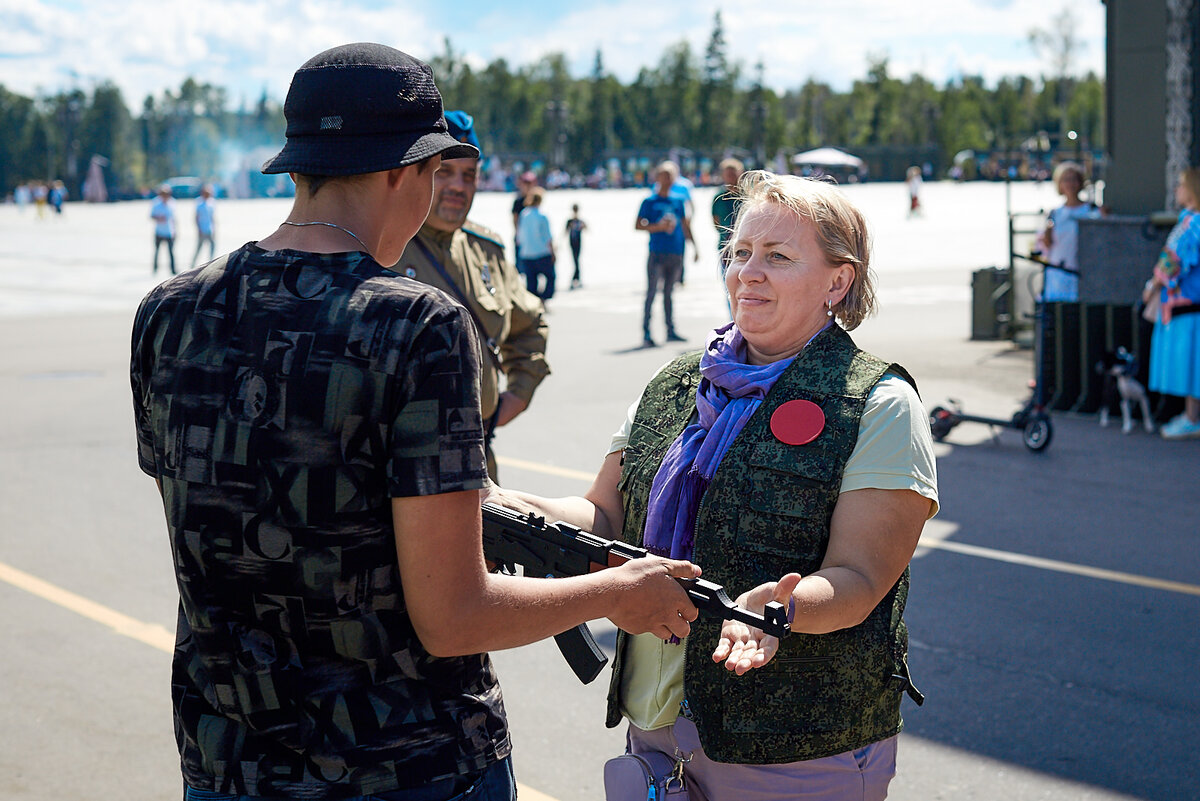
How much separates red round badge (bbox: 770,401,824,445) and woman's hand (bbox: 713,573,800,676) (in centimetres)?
31

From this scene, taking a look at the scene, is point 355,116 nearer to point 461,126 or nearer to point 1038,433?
point 461,126

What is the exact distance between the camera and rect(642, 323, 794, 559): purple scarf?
8.18 feet

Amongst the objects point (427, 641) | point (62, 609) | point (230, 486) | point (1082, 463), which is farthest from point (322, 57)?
point (1082, 463)

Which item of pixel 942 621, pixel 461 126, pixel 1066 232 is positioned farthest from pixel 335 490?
pixel 1066 232

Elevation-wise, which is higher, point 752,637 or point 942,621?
point 752,637

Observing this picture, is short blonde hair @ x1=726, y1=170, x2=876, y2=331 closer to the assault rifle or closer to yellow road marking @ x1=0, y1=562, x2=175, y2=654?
the assault rifle

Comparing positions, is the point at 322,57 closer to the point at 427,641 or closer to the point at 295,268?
the point at 295,268

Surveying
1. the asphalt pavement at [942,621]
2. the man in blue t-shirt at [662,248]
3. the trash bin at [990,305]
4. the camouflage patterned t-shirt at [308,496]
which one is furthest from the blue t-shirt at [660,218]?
the camouflage patterned t-shirt at [308,496]

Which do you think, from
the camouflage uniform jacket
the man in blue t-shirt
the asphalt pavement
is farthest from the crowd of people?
the man in blue t-shirt

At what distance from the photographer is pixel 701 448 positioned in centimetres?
251

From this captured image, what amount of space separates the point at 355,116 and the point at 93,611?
189 inches

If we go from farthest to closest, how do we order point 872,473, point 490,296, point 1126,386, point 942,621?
point 1126,386, point 942,621, point 490,296, point 872,473

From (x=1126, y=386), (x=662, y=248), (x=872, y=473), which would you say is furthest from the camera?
(x=662, y=248)

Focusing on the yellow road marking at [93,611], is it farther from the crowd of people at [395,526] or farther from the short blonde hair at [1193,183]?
the short blonde hair at [1193,183]
